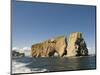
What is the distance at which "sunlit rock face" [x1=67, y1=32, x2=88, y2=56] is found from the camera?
10.9 ft

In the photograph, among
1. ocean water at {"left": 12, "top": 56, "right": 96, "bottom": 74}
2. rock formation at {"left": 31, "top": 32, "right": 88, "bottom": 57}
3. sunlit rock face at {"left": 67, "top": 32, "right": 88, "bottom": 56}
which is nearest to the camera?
ocean water at {"left": 12, "top": 56, "right": 96, "bottom": 74}

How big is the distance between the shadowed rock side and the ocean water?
0.07m

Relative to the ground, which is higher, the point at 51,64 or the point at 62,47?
the point at 62,47

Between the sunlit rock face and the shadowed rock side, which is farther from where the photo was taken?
the sunlit rock face

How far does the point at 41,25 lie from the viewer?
3.20 meters

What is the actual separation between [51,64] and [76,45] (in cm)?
45

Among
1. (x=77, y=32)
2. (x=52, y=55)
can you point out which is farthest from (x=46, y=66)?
(x=77, y=32)

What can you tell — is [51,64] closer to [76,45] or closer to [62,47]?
[62,47]

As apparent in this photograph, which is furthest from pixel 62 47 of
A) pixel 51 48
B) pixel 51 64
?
pixel 51 64

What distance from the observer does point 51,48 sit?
3.24 metres
